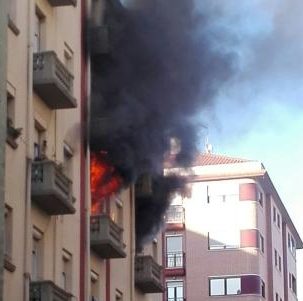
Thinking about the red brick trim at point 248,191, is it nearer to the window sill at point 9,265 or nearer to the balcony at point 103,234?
the balcony at point 103,234

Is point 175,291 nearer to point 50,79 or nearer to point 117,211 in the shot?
point 117,211

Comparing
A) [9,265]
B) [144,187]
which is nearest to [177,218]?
[144,187]

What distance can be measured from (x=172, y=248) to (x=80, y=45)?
38.3 metres

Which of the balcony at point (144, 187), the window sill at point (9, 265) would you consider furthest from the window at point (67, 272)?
the balcony at point (144, 187)

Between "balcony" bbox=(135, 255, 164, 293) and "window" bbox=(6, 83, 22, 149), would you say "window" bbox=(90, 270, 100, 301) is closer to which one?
"balcony" bbox=(135, 255, 164, 293)

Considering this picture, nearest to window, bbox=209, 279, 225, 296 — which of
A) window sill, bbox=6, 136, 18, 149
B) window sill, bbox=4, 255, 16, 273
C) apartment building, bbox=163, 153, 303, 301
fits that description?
apartment building, bbox=163, 153, 303, 301

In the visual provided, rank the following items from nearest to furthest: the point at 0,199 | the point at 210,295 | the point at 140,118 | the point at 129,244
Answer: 1. the point at 0,199
2. the point at 140,118
3. the point at 129,244
4. the point at 210,295

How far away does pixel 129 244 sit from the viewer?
4172cm

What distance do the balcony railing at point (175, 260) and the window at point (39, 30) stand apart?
41009mm

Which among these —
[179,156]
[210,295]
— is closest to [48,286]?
[179,156]

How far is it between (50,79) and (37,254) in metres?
4.36

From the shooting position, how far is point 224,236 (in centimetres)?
7462

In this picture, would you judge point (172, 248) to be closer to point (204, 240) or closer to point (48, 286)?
point (204, 240)

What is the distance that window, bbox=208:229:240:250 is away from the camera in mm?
74062
